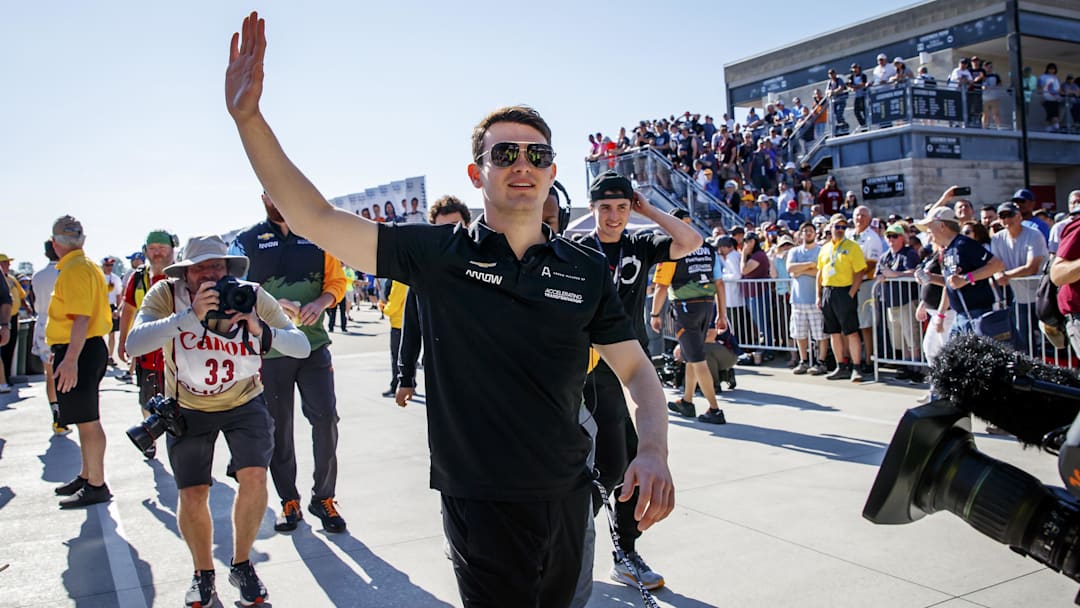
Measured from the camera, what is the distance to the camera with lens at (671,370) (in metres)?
10.1

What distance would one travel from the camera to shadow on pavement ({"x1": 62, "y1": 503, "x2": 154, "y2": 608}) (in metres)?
4.32

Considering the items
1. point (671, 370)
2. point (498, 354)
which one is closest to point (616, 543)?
point (498, 354)

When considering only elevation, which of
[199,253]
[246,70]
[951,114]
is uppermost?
[951,114]

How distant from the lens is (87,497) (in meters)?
6.18

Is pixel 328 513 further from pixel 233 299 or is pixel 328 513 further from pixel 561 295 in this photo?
pixel 561 295

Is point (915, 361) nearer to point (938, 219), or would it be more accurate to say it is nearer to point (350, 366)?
point (938, 219)

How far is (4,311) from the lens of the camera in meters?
10.0

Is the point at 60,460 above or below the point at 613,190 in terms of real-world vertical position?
below

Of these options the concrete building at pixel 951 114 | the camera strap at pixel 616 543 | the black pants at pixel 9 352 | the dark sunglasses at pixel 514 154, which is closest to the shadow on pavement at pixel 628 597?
the camera strap at pixel 616 543

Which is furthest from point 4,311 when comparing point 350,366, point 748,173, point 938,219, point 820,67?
point 820,67

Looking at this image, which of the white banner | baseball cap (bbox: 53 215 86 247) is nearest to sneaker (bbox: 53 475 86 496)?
baseball cap (bbox: 53 215 86 247)

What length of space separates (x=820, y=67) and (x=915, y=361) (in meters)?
20.8

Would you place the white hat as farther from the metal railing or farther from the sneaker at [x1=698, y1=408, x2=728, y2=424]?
the metal railing

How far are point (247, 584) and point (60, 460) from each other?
4.90 m
